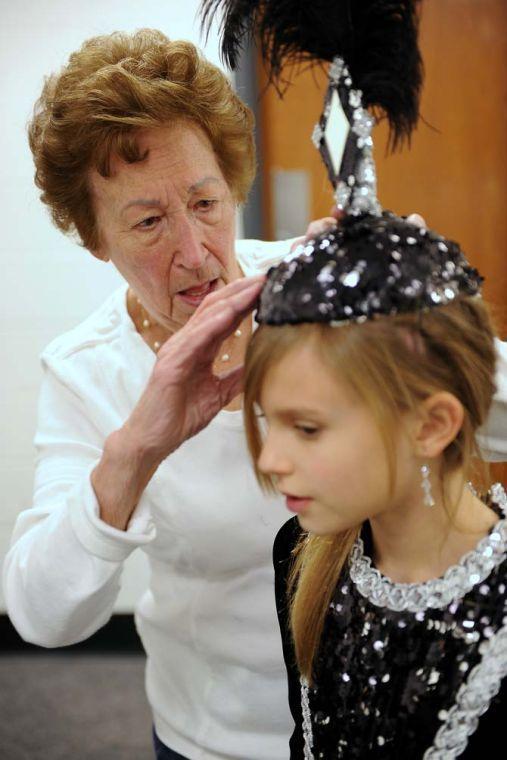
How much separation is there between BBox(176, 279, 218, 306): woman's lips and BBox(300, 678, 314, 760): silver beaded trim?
532 mm

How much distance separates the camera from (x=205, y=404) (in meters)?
1.15

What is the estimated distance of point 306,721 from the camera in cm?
106

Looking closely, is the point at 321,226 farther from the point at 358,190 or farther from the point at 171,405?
the point at 171,405

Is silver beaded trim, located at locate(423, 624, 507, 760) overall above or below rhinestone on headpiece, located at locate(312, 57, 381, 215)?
below

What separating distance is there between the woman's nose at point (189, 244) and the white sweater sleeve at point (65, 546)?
28cm

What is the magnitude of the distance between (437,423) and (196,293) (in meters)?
0.52

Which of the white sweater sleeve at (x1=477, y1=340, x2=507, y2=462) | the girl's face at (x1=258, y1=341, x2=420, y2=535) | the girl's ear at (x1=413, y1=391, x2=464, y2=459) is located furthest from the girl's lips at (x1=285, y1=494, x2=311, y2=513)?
the white sweater sleeve at (x1=477, y1=340, x2=507, y2=462)

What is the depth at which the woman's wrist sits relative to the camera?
1.11 meters

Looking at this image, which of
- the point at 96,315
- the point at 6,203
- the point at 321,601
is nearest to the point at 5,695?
the point at 6,203

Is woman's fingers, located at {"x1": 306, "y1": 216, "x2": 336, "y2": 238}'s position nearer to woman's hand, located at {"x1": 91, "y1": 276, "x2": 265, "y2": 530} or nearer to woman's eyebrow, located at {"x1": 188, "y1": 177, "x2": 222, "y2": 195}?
woman's hand, located at {"x1": 91, "y1": 276, "x2": 265, "y2": 530}

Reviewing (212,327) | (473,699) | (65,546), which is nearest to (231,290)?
(212,327)

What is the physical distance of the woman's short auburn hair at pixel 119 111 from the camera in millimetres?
1271

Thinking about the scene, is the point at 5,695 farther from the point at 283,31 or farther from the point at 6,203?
the point at 283,31

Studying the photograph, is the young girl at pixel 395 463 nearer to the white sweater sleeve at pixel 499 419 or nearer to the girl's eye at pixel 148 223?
the white sweater sleeve at pixel 499 419
